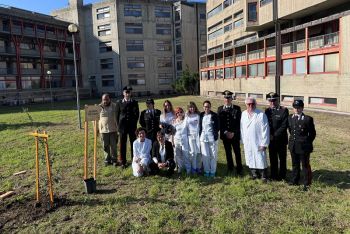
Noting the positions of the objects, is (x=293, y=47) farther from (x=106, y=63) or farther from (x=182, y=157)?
(x=106, y=63)

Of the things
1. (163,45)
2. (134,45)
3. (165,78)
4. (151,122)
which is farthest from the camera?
(165,78)

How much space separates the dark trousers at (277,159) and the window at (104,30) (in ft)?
210

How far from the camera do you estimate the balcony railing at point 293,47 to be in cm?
2637

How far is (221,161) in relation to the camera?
28.9 ft

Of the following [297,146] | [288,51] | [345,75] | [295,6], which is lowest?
[297,146]

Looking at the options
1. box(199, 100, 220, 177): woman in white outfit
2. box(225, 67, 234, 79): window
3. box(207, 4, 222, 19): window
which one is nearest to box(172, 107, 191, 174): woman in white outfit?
box(199, 100, 220, 177): woman in white outfit

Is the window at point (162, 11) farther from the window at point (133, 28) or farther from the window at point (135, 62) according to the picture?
the window at point (135, 62)

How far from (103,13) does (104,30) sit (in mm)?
3571

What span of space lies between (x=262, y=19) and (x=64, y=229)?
32.4m

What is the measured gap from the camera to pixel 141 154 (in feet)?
24.3

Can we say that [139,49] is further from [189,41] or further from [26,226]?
[26,226]

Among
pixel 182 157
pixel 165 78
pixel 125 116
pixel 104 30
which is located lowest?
pixel 182 157

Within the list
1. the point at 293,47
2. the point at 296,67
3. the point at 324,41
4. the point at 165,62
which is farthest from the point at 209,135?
the point at 165,62

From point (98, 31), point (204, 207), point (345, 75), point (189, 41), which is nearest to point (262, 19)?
point (345, 75)
